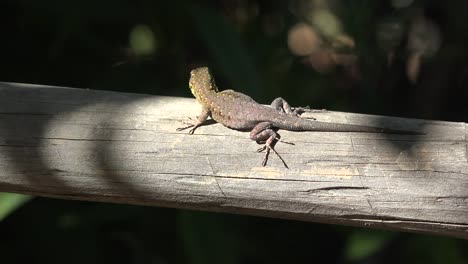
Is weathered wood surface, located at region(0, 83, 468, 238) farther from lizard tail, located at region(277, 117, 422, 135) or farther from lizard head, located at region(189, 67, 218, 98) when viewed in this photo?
lizard head, located at region(189, 67, 218, 98)

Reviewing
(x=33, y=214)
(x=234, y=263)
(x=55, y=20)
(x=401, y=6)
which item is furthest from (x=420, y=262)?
(x=55, y=20)

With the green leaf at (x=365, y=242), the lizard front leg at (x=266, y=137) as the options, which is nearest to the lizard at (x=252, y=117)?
the lizard front leg at (x=266, y=137)

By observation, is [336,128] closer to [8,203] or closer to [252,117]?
[252,117]

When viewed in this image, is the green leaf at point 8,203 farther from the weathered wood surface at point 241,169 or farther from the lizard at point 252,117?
the lizard at point 252,117

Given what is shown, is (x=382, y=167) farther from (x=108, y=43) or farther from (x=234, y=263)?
(x=108, y=43)

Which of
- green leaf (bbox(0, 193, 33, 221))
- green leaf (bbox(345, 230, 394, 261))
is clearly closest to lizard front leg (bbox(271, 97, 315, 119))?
green leaf (bbox(345, 230, 394, 261))

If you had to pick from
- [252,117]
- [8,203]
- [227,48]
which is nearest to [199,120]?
[252,117]
